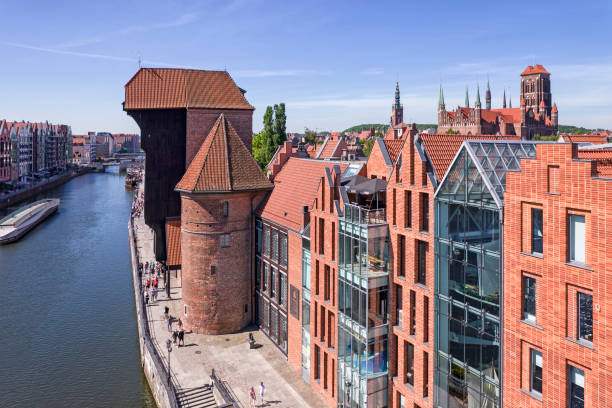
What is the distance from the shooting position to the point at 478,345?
605 inches

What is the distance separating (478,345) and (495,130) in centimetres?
12520

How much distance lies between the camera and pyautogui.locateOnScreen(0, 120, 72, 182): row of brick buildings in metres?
107

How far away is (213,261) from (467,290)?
19138 mm

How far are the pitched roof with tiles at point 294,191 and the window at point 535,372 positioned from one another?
1453 centimetres

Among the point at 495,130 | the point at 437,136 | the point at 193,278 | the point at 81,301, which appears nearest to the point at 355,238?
the point at 437,136

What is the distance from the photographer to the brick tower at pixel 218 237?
30703mm

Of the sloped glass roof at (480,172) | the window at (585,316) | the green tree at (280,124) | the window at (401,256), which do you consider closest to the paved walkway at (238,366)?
the window at (401,256)

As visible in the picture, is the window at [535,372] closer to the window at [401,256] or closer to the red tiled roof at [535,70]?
the window at [401,256]

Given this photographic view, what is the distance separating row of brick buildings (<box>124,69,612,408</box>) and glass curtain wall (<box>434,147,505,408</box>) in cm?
5

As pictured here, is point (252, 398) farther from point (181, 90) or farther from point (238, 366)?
point (181, 90)

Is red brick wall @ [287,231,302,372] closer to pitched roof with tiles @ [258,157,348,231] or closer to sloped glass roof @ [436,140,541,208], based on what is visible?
pitched roof with tiles @ [258,157,348,231]

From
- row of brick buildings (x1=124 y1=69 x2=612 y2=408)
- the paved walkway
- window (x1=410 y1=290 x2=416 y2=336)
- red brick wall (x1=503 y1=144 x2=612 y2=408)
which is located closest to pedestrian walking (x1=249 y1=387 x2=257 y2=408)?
the paved walkway

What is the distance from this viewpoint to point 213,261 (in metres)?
31.0

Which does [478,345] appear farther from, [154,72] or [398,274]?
[154,72]
